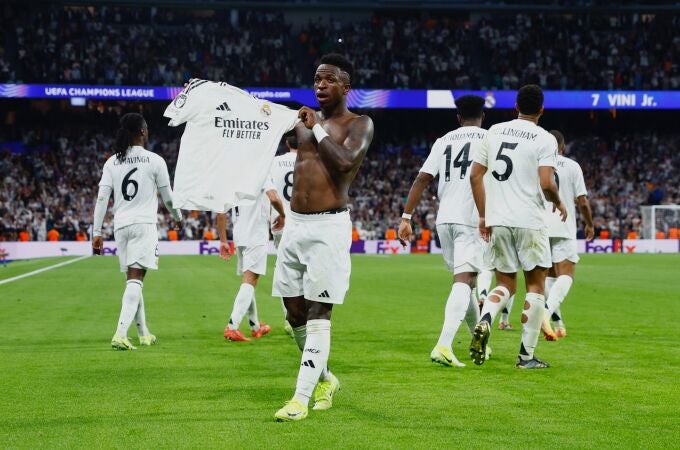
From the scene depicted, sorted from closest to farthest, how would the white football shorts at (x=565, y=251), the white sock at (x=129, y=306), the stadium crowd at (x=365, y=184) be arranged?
the white sock at (x=129, y=306), the white football shorts at (x=565, y=251), the stadium crowd at (x=365, y=184)

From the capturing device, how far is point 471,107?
31.7ft

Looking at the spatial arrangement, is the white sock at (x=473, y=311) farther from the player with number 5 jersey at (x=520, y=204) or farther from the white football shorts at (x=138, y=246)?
the white football shorts at (x=138, y=246)

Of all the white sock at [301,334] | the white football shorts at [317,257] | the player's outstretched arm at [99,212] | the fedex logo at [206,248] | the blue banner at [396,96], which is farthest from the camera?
the blue banner at [396,96]

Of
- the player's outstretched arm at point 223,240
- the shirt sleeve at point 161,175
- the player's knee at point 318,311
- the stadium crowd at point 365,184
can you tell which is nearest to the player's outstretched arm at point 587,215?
the player's outstretched arm at point 223,240

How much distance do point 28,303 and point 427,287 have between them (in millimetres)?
8726

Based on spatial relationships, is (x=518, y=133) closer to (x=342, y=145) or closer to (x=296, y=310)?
(x=342, y=145)

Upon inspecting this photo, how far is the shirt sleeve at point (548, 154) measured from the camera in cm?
892

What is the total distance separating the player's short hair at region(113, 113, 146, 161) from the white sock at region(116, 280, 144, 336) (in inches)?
57.5

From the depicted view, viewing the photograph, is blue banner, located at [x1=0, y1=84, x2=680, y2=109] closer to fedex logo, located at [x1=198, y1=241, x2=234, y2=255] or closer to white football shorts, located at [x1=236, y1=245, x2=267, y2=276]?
fedex logo, located at [x1=198, y1=241, x2=234, y2=255]

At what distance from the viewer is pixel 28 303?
17531 millimetres

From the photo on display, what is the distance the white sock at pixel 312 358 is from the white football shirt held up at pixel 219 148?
3.74 feet

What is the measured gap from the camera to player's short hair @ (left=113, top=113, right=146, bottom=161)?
10727 millimetres

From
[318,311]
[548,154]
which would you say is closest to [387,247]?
[548,154]

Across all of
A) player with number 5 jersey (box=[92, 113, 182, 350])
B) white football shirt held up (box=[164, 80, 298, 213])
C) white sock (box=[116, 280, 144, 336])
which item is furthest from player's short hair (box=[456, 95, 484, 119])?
white sock (box=[116, 280, 144, 336])
